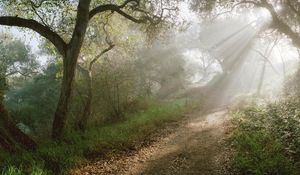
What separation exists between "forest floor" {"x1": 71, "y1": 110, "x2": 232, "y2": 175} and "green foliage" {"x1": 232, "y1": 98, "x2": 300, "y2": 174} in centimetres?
58

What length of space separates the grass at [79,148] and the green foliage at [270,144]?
172 inches

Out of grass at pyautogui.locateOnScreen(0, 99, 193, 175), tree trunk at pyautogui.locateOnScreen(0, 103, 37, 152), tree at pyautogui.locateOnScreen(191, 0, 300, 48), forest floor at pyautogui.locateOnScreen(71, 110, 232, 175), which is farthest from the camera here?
tree at pyautogui.locateOnScreen(191, 0, 300, 48)

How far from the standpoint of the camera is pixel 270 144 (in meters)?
9.45

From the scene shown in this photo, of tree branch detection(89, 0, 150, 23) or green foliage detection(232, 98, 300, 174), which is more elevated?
tree branch detection(89, 0, 150, 23)

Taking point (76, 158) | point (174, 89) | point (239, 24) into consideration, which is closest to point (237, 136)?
point (76, 158)

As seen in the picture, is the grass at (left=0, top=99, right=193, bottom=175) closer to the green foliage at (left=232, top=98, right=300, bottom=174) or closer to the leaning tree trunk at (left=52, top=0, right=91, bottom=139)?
the leaning tree trunk at (left=52, top=0, right=91, bottom=139)

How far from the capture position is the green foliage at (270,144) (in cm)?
791

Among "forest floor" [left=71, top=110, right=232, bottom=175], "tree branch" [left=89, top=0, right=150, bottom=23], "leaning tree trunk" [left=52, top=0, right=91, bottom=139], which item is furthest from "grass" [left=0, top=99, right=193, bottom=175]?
"tree branch" [left=89, top=0, right=150, bottom=23]

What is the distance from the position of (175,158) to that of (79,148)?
348 cm

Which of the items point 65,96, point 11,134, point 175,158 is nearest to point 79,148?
point 65,96

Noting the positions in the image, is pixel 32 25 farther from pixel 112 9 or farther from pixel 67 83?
pixel 112 9

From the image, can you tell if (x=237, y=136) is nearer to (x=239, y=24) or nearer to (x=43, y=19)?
(x=43, y=19)

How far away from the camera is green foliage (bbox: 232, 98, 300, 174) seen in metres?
7.91

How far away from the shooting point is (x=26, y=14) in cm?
1558
